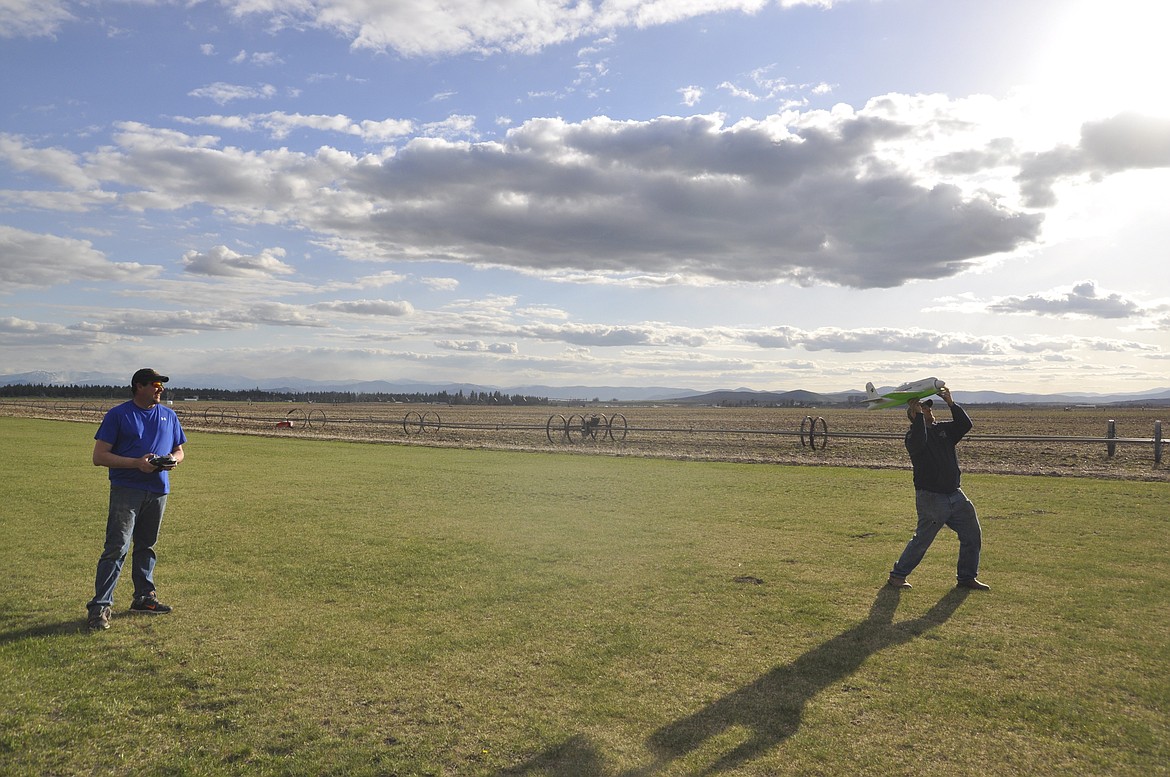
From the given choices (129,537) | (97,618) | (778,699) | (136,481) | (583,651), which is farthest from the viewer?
(136,481)

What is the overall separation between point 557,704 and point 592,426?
3228 centimetres

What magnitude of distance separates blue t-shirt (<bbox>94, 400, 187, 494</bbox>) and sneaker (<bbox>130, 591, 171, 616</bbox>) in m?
1.02

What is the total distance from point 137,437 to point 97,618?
5.32 feet

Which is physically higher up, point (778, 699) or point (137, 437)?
point (137, 437)

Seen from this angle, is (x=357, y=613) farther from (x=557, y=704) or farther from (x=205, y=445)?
(x=205, y=445)

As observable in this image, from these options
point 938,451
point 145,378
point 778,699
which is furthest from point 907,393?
point 145,378

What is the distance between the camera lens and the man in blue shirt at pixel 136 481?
6625 millimetres

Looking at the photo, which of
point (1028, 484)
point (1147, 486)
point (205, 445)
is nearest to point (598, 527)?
point (1028, 484)

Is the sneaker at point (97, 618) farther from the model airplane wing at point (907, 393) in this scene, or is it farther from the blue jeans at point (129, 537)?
the model airplane wing at point (907, 393)

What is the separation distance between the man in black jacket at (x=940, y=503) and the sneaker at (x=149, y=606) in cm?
763

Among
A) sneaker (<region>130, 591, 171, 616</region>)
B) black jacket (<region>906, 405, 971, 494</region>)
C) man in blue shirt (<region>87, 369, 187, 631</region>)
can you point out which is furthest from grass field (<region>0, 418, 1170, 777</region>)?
black jacket (<region>906, 405, 971, 494</region>)

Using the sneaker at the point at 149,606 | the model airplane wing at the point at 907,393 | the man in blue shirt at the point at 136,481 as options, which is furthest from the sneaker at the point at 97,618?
the model airplane wing at the point at 907,393

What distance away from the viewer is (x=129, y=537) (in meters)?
6.80

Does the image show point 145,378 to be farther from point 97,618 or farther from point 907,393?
point 907,393
